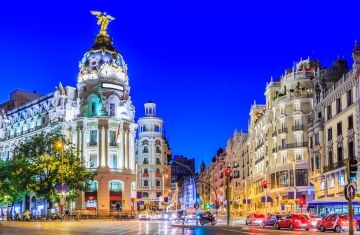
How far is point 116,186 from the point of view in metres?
110

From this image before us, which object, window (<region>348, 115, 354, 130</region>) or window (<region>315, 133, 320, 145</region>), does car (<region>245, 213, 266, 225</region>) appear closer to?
window (<region>348, 115, 354, 130</region>)

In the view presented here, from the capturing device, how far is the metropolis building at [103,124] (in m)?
109

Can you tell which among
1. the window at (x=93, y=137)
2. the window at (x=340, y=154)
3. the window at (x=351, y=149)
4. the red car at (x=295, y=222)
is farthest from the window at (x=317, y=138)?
the window at (x=93, y=137)

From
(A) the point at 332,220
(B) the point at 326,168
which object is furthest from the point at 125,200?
(A) the point at 332,220

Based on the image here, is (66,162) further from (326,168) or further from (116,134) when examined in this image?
(326,168)

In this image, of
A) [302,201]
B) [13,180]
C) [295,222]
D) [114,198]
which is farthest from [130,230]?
[114,198]

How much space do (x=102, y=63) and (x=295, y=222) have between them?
6936cm

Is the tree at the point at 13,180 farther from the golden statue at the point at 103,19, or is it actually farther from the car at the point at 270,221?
the car at the point at 270,221

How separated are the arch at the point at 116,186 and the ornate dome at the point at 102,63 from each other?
817 inches

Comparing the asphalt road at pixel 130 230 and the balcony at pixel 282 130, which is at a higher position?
the balcony at pixel 282 130

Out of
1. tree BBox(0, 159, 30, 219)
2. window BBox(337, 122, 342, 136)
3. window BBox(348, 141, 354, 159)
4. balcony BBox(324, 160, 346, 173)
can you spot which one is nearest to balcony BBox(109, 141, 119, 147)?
tree BBox(0, 159, 30, 219)

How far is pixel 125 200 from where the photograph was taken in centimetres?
11094

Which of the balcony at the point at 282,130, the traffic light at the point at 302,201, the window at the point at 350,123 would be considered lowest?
the traffic light at the point at 302,201

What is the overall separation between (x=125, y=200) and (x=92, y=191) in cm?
697
